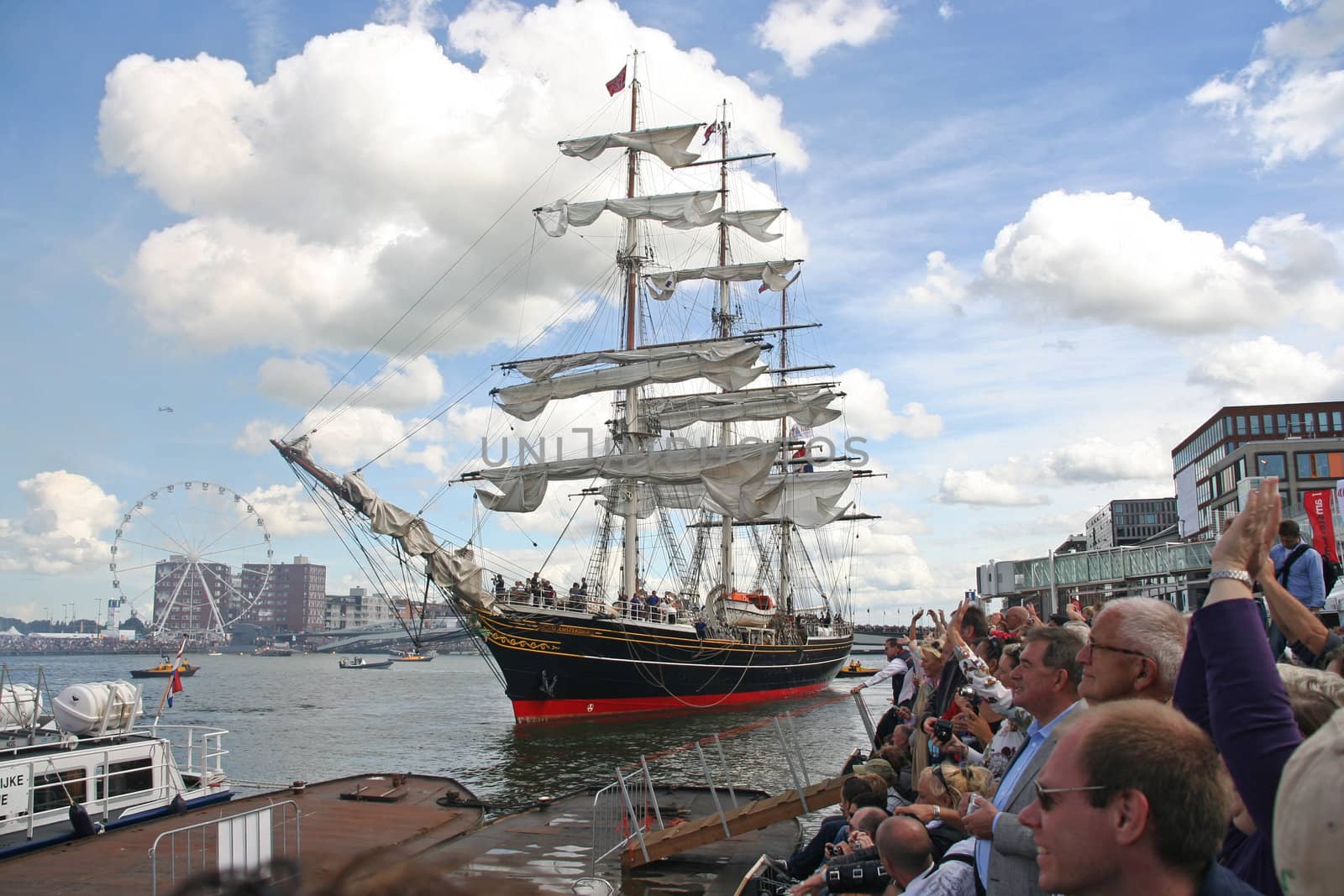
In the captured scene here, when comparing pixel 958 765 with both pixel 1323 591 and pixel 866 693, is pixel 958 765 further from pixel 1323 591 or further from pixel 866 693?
pixel 866 693

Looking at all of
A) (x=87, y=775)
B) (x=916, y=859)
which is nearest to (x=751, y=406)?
(x=87, y=775)

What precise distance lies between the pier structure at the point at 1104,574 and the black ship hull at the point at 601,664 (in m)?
11.6

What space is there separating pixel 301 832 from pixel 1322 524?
2272 cm

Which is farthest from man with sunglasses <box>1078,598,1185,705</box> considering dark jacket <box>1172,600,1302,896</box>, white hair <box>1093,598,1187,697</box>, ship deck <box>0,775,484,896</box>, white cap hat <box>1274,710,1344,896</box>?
ship deck <box>0,775,484,896</box>

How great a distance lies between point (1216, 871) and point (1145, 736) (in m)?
0.34

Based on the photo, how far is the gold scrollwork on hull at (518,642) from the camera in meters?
32.8

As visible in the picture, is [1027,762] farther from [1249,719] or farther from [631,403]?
[631,403]

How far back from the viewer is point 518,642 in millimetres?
32969

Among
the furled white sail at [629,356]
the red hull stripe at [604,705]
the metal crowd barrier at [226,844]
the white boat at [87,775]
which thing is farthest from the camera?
the furled white sail at [629,356]

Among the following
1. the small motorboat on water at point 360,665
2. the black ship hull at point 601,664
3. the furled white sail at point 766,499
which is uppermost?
the furled white sail at point 766,499

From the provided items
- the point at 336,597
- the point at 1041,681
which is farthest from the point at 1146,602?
the point at 336,597

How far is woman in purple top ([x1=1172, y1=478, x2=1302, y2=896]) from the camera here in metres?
2.19

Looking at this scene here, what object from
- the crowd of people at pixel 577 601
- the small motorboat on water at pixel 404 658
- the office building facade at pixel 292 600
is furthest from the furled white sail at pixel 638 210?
the office building facade at pixel 292 600

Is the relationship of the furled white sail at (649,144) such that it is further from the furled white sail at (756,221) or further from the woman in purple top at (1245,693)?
the woman in purple top at (1245,693)
